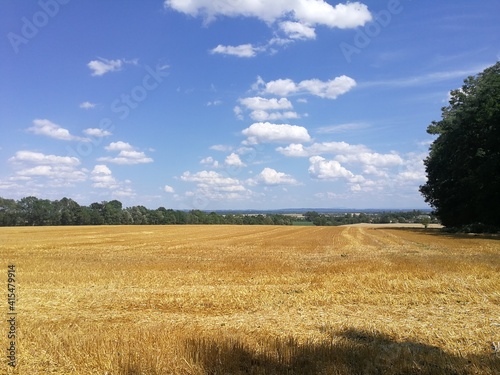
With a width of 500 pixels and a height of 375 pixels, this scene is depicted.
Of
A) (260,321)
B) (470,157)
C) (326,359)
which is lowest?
(260,321)

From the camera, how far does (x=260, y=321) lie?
32.0 feet

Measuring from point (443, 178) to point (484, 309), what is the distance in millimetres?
53804

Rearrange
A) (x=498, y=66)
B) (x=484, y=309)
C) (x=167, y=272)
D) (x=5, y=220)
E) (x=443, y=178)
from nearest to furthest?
(x=484, y=309), (x=167, y=272), (x=498, y=66), (x=443, y=178), (x=5, y=220)

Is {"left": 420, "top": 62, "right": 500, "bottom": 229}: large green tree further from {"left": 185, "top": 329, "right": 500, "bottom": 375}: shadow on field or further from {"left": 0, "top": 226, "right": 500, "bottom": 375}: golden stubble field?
{"left": 185, "top": 329, "right": 500, "bottom": 375}: shadow on field

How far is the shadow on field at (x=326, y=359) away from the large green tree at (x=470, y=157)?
4425cm

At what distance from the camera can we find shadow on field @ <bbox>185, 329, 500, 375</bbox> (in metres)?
6.31

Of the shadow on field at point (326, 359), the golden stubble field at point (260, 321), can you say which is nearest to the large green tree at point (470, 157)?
the golden stubble field at point (260, 321)

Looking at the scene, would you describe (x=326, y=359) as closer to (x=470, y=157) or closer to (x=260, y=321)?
(x=260, y=321)

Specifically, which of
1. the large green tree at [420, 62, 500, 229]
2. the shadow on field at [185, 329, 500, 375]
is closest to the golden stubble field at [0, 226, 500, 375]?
the shadow on field at [185, 329, 500, 375]

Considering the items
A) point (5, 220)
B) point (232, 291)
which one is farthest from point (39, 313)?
point (5, 220)

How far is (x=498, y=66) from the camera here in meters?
50.0

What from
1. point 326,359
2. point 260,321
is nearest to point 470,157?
point 260,321

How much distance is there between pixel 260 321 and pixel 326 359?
331cm

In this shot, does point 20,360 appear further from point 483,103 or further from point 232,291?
point 483,103
